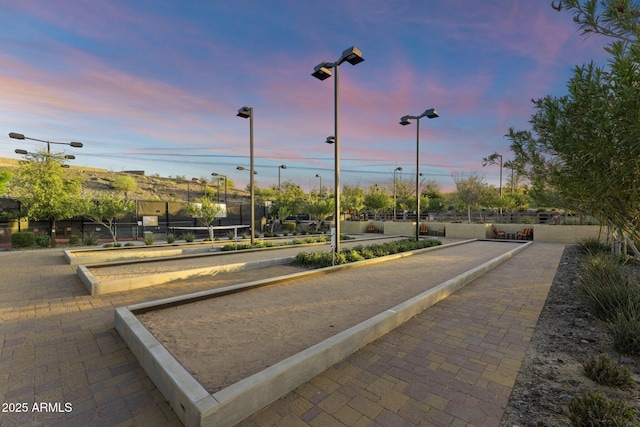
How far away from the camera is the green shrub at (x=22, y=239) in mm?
15234

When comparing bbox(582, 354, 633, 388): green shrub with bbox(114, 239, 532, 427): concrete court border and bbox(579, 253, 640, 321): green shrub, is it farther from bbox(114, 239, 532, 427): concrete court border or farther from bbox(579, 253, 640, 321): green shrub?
bbox(114, 239, 532, 427): concrete court border

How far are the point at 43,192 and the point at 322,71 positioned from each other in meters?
17.1

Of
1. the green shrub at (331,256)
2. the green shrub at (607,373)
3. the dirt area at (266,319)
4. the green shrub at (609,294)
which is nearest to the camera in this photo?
the green shrub at (607,373)

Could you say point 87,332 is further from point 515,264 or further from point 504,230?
point 504,230

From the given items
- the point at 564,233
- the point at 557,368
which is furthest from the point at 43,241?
the point at 564,233

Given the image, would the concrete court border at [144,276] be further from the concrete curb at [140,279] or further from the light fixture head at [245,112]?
the light fixture head at [245,112]

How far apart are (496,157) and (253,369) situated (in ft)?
23.1

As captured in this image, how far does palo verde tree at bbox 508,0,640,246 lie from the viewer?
10.5ft

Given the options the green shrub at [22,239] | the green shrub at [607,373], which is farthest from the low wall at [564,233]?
the green shrub at [22,239]

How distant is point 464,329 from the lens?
457 cm

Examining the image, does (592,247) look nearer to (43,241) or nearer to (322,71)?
(322,71)

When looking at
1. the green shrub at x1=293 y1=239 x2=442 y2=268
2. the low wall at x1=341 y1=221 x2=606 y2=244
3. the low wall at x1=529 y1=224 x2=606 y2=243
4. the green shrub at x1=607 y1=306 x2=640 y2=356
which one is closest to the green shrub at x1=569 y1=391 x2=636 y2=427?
the green shrub at x1=607 y1=306 x2=640 y2=356

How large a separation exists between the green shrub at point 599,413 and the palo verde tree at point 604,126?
103 inches

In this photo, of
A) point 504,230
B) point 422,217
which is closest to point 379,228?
point 422,217
